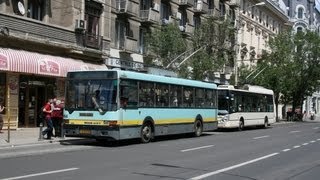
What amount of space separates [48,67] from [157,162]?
47.9ft

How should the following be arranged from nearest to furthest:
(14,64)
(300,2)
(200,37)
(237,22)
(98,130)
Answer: (98,130) < (14,64) < (200,37) < (237,22) < (300,2)

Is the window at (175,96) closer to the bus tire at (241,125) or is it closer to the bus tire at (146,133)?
the bus tire at (146,133)

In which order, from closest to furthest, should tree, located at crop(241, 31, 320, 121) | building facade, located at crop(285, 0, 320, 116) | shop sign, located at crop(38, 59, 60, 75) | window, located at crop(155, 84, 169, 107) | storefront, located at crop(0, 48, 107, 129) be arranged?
1. window, located at crop(155, 84, 169, 107)
2. storefront, located at crop(0, 48, 107, 129)
3. shop sign, located at crop(38, 59, 60, 75)
4. tree, located at crop(241, 31, 320, 121)
5. building facade, located at crop(285, 0, 320, 116)

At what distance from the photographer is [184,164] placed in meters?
15.1

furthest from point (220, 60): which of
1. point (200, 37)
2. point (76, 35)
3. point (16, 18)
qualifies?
point (16, 18)

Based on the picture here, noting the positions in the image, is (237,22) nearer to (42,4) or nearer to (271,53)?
(271,53)

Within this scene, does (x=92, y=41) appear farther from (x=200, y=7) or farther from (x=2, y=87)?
(x=200, y=7)

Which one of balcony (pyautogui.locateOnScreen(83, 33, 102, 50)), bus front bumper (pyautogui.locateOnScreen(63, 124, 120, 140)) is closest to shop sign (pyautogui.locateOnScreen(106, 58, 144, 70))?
balcony (pyautogui.locateOnScreen(83, 33, 102, 50))

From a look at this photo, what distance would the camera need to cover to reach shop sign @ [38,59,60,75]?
28000mm

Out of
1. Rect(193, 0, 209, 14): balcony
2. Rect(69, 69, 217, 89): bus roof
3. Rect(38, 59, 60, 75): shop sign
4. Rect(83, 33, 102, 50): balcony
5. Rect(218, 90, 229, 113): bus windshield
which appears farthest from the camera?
Rect(193, 0, 209, 14): balcony

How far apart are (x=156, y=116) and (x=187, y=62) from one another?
17.9m

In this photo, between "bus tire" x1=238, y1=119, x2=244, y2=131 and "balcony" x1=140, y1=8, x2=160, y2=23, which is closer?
"bus tire" x1=238, y1=119, x2=244, y2=131

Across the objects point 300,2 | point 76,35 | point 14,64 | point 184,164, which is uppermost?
point 300,2

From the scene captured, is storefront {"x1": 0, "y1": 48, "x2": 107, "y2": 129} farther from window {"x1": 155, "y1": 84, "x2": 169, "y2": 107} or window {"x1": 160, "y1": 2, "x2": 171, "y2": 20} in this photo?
window {"x1": 160, "y1": 2, "x2": 171, "y2": 20}
